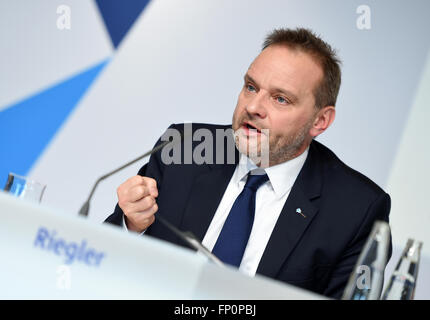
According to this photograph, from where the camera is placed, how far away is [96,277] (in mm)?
1084

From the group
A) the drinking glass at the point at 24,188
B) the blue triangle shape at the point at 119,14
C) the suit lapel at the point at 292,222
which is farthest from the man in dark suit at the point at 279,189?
the blue triangle shape at the point at 119,14

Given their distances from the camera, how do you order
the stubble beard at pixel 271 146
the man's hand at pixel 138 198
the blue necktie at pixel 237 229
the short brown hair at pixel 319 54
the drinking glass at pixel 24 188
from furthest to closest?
the short brown hair at pixel 319 54 < the stubble beard at pixel 271 146 < the blue necktie at pixel 237 229 < the man's hand at pixel 138 198 < the drinking glass at pixel 24 188

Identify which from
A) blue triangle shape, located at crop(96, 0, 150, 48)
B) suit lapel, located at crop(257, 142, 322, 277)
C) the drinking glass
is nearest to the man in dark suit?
suit lapel, located at crop(257, 142, 322, 277)

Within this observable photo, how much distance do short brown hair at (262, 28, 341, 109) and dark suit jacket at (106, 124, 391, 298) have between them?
0.23 m

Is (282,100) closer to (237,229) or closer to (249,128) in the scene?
(249,128)

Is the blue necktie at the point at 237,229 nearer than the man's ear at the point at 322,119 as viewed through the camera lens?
Yes

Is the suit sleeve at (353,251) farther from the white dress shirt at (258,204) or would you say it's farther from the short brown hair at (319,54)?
the short brown hair at (319,54)

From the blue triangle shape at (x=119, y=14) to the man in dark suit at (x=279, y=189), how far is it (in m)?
1.28

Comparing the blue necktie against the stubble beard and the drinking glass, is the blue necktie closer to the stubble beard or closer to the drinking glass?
the stubble beard

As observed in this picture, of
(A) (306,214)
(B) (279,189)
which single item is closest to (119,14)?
(B) (279,189)

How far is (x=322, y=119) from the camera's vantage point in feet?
7.08

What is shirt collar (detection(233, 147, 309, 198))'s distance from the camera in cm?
193

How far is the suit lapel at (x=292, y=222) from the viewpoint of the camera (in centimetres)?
179
